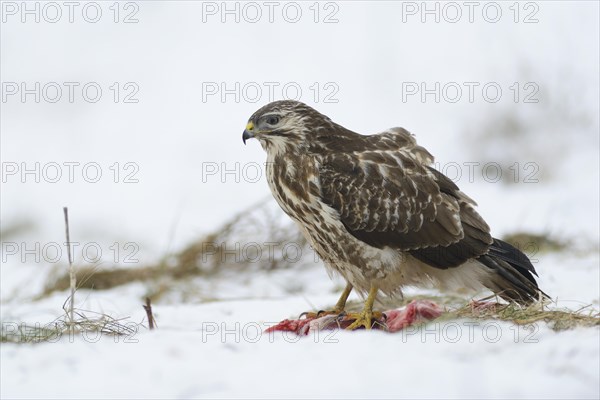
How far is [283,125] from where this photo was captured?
554cm

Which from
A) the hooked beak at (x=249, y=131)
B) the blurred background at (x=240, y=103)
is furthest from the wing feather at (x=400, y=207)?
the blurred background at (x=240, y=103)

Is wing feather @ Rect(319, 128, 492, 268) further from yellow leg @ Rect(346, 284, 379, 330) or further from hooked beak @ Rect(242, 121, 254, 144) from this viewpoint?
hooked beak @ Rect(242, 121, 254, 144)

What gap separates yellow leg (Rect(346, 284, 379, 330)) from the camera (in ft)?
17.1

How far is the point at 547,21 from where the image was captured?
13.2 meters

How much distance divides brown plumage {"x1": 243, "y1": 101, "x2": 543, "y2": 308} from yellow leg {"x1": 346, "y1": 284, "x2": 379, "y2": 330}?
2cm

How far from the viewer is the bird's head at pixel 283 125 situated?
5.52 meters

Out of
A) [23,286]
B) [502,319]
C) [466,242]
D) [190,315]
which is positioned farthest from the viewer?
[23,286]

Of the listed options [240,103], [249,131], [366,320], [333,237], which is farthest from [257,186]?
[366,320]

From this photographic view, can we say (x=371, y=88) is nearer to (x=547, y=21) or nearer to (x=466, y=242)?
(x=547, y=21)

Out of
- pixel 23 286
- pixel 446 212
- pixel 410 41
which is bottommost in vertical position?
pixel 23 286

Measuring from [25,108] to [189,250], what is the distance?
209 inches

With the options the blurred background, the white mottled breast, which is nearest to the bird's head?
the white mottled breast

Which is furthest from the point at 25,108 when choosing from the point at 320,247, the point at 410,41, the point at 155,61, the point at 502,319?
the point at 502,319

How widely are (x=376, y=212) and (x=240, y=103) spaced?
7878 millimetres
